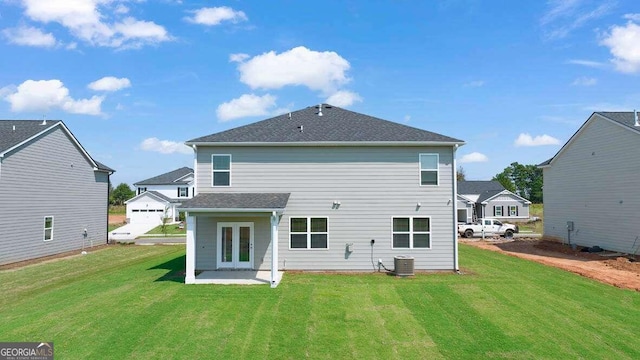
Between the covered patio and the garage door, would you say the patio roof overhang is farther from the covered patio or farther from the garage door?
the garage door

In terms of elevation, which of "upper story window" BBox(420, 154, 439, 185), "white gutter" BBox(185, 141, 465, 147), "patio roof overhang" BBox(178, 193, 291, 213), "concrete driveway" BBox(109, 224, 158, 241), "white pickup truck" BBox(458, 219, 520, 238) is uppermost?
"white gutter" BBox(185, 141, 465, 147)

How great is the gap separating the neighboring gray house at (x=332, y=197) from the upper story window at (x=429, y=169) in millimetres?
42

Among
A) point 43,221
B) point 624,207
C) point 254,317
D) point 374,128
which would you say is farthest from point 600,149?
point 43,221

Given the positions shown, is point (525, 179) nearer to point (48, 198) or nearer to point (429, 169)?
point (429, 169)

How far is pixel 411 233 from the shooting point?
15922mm

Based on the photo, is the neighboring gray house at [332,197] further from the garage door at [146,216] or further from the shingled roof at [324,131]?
the garage door at [146,216]

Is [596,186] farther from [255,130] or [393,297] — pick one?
[255,130]

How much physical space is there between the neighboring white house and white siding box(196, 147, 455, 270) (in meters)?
28.6

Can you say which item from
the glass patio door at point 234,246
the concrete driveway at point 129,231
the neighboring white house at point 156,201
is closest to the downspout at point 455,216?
the glass patio door at point 234,246

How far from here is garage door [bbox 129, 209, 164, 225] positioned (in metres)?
44.0

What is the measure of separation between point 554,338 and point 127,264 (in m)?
17.6

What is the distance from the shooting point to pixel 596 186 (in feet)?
72.8

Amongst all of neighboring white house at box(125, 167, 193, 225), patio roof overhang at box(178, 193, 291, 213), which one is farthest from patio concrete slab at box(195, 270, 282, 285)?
neighboring white house at box(125, 167, 193, 225)

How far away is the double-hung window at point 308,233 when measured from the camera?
15891mm
